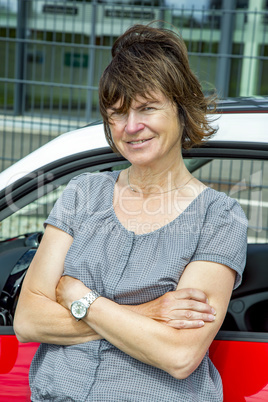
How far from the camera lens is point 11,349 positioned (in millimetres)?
1673

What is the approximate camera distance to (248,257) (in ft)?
6.78

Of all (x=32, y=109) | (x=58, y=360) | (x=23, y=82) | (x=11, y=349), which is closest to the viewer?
(x=58, y=360)

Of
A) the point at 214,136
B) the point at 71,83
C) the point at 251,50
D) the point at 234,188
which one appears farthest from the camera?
the point at 251,50

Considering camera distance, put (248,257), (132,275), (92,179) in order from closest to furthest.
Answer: (132,275) < (92,179) < (248,257)

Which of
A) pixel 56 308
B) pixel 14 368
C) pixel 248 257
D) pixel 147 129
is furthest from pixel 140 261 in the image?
pixel 248 257

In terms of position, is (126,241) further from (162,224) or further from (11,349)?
(11,349)

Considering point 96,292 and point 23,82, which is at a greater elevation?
point 23,82

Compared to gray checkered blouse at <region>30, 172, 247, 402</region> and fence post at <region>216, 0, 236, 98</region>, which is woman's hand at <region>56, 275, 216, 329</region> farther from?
fence post at <region>216, 0, 236, 98</region>

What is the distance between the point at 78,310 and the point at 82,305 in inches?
0.8

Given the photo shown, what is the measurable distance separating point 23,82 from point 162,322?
3.50 m

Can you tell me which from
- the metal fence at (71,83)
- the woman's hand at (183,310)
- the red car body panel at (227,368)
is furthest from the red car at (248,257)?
the metal fence at (71,83)

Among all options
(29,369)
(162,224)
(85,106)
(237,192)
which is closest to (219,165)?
(237,192)

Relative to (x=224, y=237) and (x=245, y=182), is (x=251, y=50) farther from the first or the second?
(x=224, y=237)

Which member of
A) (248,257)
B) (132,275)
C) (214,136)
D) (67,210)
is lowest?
(248,257)
